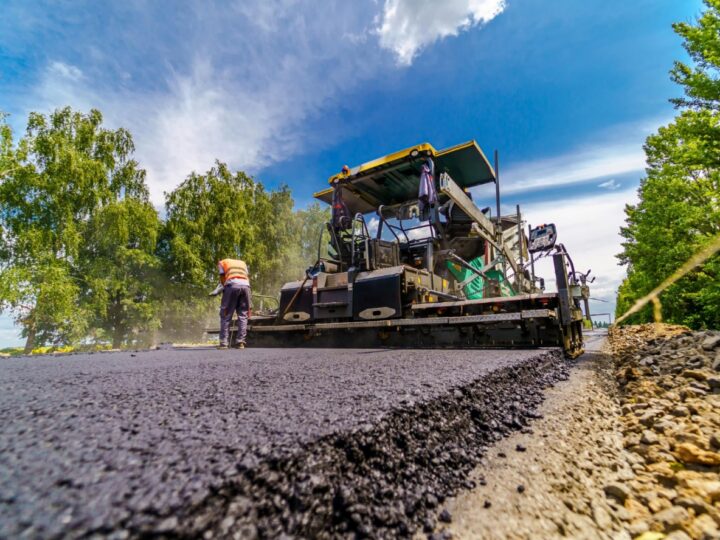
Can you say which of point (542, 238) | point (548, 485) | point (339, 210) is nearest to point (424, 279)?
point (339, 210)

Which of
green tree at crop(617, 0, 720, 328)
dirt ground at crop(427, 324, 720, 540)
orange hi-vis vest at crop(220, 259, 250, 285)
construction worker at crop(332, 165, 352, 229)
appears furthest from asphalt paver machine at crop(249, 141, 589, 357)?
green tree at crop(617, 0, 720, 328)

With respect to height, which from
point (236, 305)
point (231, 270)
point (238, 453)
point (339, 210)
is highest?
point (339, 210)

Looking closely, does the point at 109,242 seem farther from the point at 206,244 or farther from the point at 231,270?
the point at 231,270

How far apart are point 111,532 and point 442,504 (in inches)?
35.0

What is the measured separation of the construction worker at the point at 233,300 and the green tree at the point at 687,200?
10.4 meters

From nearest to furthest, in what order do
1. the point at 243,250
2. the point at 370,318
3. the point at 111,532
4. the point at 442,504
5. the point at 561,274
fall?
the point at 111,532 → the point at 442,504 → the point at 561,274 → the point at 370,318 → the point at 243,250

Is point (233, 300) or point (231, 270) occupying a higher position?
point (231, 270)

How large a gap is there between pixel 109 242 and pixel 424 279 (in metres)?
16.1

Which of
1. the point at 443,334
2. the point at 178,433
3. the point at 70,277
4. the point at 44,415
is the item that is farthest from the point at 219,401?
the point at 70,277

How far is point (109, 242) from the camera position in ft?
50.0

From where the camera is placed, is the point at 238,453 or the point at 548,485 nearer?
the point at 238,453

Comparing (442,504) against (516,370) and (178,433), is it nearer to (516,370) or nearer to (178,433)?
(178,433)

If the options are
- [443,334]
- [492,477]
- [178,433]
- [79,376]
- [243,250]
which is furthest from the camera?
[243,250]

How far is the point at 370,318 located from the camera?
4.32 meters
